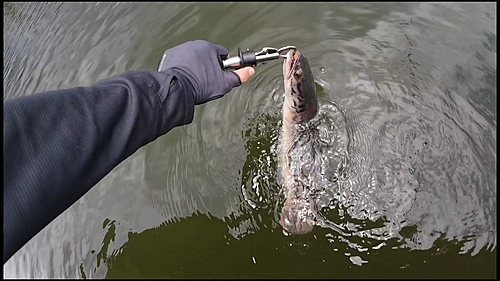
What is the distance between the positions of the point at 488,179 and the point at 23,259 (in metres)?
3.68

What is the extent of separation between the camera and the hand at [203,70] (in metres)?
2.37

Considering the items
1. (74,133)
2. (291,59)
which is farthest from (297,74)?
(74,133)

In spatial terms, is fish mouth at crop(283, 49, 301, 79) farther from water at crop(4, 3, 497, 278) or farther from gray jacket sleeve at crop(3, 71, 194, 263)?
gray jacket sleeve at crop(3, 71, 194, 263)

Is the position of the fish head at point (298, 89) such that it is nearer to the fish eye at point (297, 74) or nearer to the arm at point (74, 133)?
the fish eye at point (297, 74)

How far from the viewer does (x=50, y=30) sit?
447cm

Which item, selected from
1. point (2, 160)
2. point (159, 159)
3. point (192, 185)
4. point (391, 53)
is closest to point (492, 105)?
point (391, 53)

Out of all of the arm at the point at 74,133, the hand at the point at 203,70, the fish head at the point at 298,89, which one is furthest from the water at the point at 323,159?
the arm at the point at 74,133

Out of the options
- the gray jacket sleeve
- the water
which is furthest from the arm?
the water

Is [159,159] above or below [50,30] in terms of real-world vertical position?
below

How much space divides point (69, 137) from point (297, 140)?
1.93 meters

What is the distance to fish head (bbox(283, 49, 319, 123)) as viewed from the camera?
9.69ft

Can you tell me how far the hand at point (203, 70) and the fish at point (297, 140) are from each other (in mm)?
611

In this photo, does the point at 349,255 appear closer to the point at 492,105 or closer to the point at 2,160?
the point at 492,105

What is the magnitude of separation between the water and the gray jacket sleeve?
1321mm
